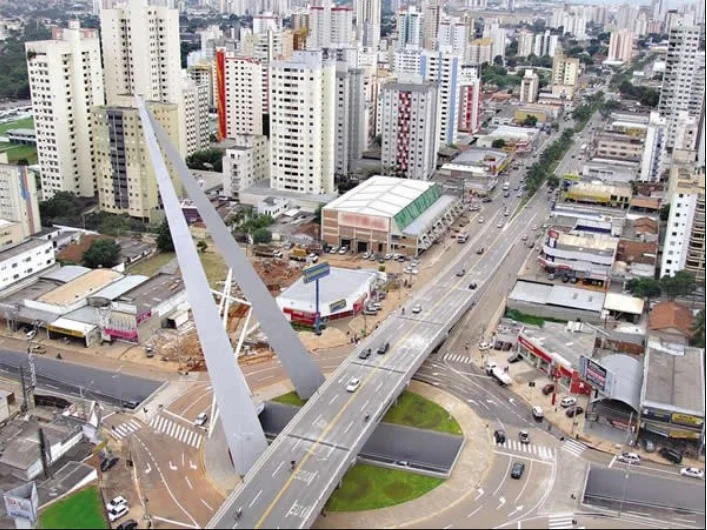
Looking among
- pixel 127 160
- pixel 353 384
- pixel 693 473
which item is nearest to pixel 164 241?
pixel 127 160

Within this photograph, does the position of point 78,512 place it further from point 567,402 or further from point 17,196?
point 17,196

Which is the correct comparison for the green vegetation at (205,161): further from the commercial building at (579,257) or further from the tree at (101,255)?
the commercial building at (579,257)

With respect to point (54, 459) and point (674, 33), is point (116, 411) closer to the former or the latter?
point (54, 459)

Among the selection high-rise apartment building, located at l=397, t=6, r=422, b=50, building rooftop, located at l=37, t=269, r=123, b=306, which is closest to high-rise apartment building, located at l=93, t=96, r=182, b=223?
building rooftop, located at l=37, t=269, r=123, b=306

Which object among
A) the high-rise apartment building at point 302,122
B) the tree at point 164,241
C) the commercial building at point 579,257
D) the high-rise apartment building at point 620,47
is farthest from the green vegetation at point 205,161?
the high-rise apartment building at point 620,47

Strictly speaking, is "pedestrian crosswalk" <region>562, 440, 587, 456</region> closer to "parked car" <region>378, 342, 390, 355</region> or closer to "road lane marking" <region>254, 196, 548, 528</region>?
"road lane marking" <region>254, 196, 548, 528</region>
